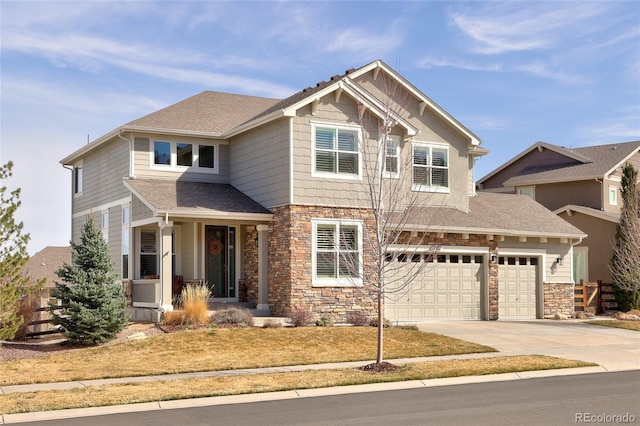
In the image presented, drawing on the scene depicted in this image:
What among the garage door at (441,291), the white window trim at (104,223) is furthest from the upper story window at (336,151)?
the white window trim at (104,223)

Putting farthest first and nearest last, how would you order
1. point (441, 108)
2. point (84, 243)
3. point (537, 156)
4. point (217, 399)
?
point (537, 156) < point (441, 108) < point (84, 243) < point (217, 399)

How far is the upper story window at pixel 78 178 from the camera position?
33.6 metres

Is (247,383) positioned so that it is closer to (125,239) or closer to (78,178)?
(125,239)

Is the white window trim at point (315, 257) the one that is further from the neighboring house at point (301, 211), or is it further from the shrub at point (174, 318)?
the shrub at point (174, 318)

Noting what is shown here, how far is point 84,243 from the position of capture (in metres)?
22.3

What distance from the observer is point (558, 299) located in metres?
30.8

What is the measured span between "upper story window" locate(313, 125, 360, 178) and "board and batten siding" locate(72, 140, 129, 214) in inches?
284

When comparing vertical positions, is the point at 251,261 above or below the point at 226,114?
below

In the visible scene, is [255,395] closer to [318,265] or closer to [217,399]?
[217,399]

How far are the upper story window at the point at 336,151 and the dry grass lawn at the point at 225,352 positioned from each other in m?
5.18

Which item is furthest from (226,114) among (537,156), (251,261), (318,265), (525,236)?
(537,156)

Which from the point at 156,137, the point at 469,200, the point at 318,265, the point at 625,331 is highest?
the point at 156,137

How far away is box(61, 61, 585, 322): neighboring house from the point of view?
80.2 ft

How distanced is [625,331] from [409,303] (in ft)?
23.9
